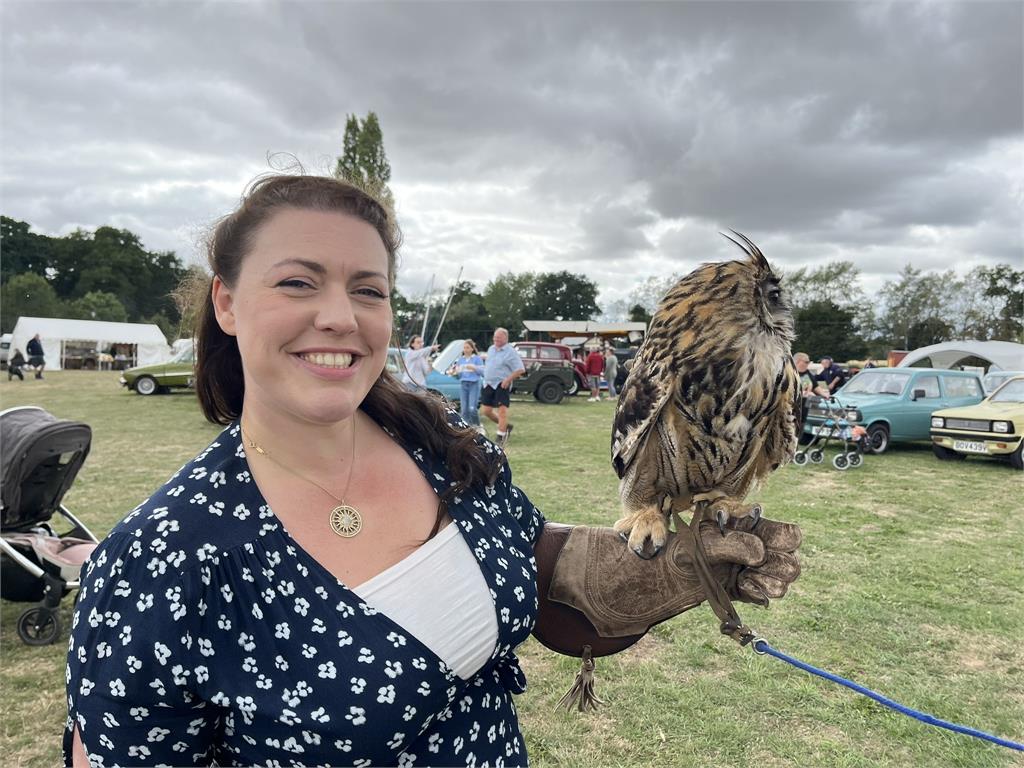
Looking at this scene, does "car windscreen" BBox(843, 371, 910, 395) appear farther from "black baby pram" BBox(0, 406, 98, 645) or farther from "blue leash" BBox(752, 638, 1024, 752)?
"black baby pram" BBox(0, 406, 98, 645)

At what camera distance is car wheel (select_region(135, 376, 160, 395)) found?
17.8 meters

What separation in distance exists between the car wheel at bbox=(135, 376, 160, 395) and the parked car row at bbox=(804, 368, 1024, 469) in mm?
16848

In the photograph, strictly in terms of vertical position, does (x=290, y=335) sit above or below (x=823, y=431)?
above

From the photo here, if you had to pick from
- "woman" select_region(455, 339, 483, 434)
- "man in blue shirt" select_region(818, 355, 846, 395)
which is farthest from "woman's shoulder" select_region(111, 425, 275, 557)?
"man in blue shirt" select_region(818, 355, 846, 395)

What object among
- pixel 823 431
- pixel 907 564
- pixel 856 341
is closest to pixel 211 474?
pixel 907 564

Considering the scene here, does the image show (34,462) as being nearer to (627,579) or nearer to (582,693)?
(582,693)

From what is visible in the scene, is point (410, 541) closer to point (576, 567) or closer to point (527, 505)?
point (527, 505)

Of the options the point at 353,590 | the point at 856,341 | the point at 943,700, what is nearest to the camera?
the point at 353,590

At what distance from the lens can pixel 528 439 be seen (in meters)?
11.2

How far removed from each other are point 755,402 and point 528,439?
9.59 metres

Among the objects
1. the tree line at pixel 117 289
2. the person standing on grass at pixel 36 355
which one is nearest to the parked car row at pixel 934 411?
the person standing on grass at pixel 36 355

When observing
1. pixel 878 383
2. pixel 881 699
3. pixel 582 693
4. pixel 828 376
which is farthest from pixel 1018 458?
pixel 582 693

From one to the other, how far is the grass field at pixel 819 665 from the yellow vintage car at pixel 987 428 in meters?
2.85

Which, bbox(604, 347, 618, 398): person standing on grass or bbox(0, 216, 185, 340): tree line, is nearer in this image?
bbox(604, 347, 618, 398): person standing on grass
